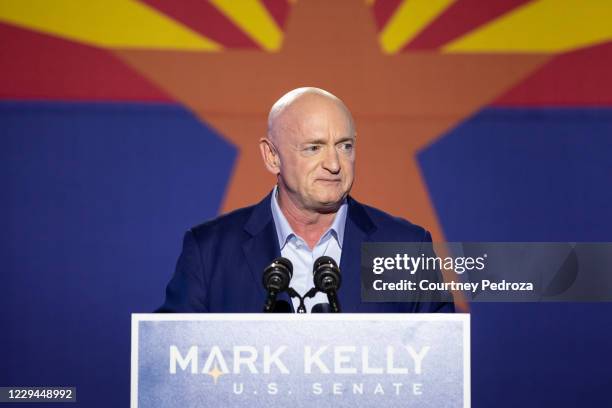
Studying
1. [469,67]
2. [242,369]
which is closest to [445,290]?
[469,67]

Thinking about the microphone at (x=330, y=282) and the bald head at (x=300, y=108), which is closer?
the microphone at (x=330, y=282)

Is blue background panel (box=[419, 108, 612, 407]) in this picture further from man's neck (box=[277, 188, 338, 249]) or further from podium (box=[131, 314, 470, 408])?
podium (box=[131, 314, 470, 408])

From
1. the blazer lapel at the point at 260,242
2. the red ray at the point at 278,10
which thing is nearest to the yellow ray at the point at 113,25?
the red ray at the point at 278,10

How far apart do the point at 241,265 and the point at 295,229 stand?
0.21 m

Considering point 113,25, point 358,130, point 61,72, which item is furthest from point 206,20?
point 358,130

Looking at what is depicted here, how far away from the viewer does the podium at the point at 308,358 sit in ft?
4.76

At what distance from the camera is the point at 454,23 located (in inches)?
119

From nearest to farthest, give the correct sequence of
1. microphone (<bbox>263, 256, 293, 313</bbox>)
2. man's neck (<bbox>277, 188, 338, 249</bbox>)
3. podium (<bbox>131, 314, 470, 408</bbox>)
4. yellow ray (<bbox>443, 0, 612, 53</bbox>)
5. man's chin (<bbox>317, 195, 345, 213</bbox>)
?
podium (<bbox>131, 314, 470, 408</bbox>) < microphone (<bbox>263, 256, 293, 313</bbox>) < man's chin (<bbox>317, 195, 345, 213</bbox>) < man's neck (<bbox>277, 188, 338, 249</bbox>) < yellow ray (<bbox>443, 0, 612, 53</bbox>)

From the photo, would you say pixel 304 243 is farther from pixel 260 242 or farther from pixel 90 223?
pixel 90 223

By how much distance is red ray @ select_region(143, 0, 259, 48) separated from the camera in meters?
3.04

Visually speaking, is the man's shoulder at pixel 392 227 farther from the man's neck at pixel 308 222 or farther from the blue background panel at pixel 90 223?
the blue background panel at pixel 90 223

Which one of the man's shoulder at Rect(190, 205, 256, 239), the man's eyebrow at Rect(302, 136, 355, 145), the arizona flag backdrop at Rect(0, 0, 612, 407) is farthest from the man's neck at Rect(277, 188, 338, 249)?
the arizona flag backdrop at Rect(0, 0, 612, 407)

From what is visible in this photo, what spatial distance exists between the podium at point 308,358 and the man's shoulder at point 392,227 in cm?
108

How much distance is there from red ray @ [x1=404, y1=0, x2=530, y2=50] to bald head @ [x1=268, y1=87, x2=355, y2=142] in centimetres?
79
